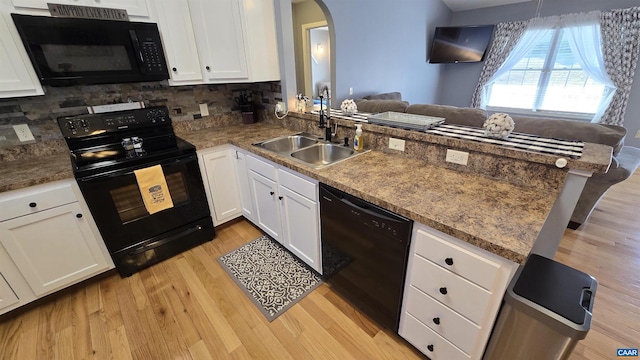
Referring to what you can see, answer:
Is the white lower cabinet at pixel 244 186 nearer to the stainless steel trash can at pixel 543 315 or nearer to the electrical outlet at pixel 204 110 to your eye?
the electrical outlet at pixel 204 110

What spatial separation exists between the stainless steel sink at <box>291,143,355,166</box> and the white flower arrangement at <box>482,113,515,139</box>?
88 centimetres

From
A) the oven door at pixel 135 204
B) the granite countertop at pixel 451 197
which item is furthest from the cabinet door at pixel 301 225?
A: the oven door at pixel 135 204

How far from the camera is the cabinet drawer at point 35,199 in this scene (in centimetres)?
143

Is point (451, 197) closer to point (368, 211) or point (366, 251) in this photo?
point (368, 211)

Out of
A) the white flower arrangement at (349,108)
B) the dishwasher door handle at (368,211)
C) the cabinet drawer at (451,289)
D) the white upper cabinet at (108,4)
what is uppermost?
the white upper cabinet at (108,4)

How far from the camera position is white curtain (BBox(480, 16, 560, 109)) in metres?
4.64

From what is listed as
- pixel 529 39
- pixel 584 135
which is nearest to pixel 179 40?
pixel 584 135

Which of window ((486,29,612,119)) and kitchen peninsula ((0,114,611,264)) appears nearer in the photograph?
kitchen peninsula ((0,114,611,264))

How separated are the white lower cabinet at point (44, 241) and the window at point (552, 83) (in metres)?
7.11

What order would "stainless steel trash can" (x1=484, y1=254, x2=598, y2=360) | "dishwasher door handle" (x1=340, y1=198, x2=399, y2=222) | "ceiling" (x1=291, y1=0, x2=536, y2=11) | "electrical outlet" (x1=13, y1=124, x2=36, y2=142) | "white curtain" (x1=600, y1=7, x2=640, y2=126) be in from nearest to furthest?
"stainless steel trash can" (x1=484, y1=254, x2=598, y2=360), "dishwasher door handle" (x1=340, y1=198, x2=399, y2=222), "electrical outlet" (x1=13, y1=124, x2=36, y2=142), "white curtain" (x1=600, y1=7, x2=640, y2=126), "ceiling" (x1=291, y1=0, x2=536, y2=11)

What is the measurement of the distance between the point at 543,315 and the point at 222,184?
2.22 meters

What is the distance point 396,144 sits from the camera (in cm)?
169

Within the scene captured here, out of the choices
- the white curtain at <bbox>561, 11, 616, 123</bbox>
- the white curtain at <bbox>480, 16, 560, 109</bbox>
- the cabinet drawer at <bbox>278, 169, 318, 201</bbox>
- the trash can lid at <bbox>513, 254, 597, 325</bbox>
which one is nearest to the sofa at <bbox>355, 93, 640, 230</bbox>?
the trash can lid at <bbox>513, 254, 597, 325</bbox>

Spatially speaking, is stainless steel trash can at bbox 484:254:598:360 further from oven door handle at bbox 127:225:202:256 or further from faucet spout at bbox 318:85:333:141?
oven door handle at bbox 127:225:202:256
